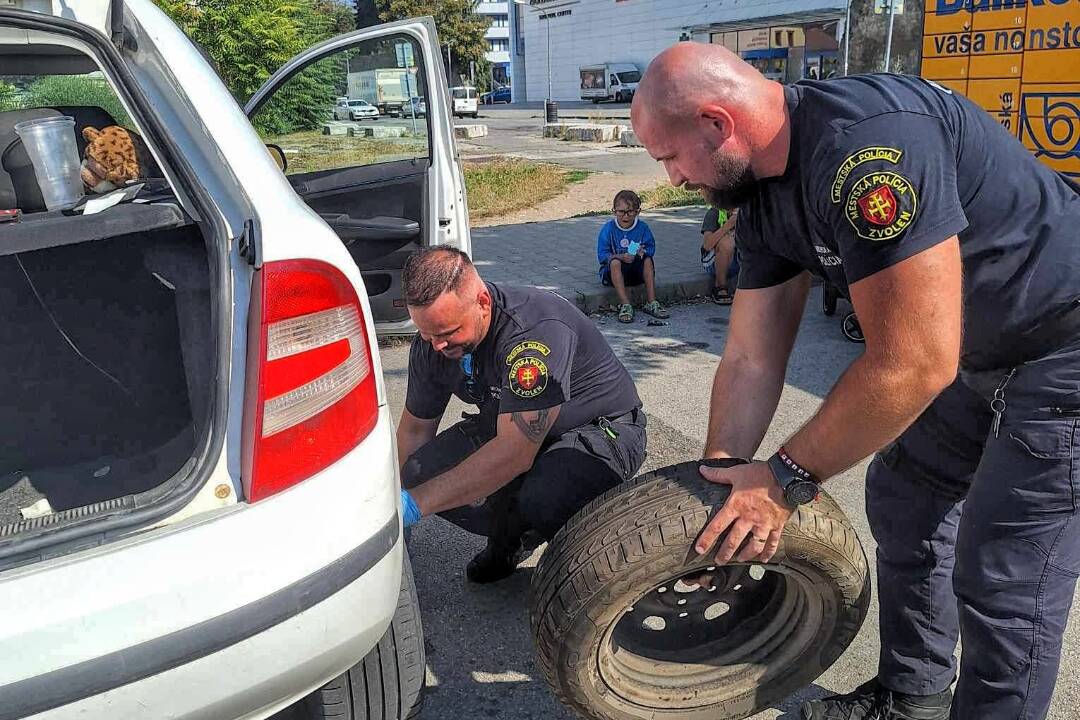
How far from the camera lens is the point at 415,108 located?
4.69 metres

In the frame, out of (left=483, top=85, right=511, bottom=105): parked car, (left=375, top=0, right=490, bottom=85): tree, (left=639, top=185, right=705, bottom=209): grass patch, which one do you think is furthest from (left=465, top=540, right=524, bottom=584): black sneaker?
(left=483, top=85, right=511, bottom=105): parked car

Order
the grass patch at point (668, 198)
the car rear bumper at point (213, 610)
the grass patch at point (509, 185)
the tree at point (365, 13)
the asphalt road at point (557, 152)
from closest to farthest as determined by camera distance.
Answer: the car rear bumper at point (213, 610) → the grass patch at point (668, 198) → the grass patch at point (509, 185) → the asphalt road at point (557, 152) → the tree at point (365, 13)

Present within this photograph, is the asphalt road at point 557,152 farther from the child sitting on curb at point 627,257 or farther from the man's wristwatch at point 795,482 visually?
the man's wristwatch at point 795,482

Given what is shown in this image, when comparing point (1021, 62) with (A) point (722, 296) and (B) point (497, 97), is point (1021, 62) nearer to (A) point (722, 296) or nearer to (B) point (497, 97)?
(A) point (722, 296)

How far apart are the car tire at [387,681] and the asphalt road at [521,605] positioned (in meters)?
0.48

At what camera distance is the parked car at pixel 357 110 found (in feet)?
16.7

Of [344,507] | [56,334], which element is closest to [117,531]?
[344,507]

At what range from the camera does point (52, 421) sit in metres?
2.33

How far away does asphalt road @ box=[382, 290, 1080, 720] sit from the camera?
2.34 meters

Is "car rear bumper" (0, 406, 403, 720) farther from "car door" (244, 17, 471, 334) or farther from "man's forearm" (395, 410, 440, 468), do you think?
"car door" (244, 17, 471, 334)

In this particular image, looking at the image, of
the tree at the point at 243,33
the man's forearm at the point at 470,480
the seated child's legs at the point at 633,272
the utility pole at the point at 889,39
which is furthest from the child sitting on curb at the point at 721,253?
the tree at the point at 243,33

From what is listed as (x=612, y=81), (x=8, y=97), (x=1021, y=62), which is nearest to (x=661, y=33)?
(x=612, y=81)

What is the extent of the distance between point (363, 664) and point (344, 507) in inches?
19.2

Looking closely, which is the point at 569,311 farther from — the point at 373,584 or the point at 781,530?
the point at 373,584
